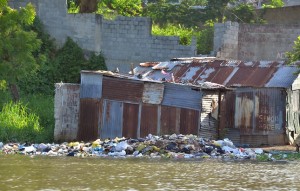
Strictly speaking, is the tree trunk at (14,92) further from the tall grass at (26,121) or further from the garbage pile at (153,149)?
the garbage pile at (153,149)

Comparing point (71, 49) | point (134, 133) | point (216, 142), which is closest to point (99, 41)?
point (71, 49)

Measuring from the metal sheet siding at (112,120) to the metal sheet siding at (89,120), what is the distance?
0.22 m

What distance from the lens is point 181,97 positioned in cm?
2498

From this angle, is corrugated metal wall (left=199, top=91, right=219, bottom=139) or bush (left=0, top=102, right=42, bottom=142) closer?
corrugated metal wall (left=199, top=91, right=219, bottom=139)

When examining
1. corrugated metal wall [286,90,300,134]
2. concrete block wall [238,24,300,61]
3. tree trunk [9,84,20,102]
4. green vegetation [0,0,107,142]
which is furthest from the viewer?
concrete block wall [238,24,300,61]

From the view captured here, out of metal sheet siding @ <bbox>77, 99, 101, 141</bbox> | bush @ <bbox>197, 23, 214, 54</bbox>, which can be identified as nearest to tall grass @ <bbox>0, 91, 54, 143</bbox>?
metal sheet siding @ <bbox>77, 99, 101, 141</bbox>

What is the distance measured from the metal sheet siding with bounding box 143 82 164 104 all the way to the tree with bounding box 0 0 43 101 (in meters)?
4.33

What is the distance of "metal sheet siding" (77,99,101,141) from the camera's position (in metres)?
25.5

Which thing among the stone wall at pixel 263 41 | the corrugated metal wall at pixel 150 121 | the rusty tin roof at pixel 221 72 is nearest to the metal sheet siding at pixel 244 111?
the rusty tin roof at pixel 221 72

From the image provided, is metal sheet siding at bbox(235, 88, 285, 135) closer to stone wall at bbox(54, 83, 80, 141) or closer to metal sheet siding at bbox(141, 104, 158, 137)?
metal sheet siding at bbox(141, 104, 158, 137)

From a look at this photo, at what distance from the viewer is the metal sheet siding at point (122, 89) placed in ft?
82.9

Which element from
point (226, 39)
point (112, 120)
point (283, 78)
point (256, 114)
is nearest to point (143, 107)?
point (112, 120)

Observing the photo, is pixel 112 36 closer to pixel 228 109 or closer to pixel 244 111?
pixel 228 109

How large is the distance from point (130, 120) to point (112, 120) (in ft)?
1.90
